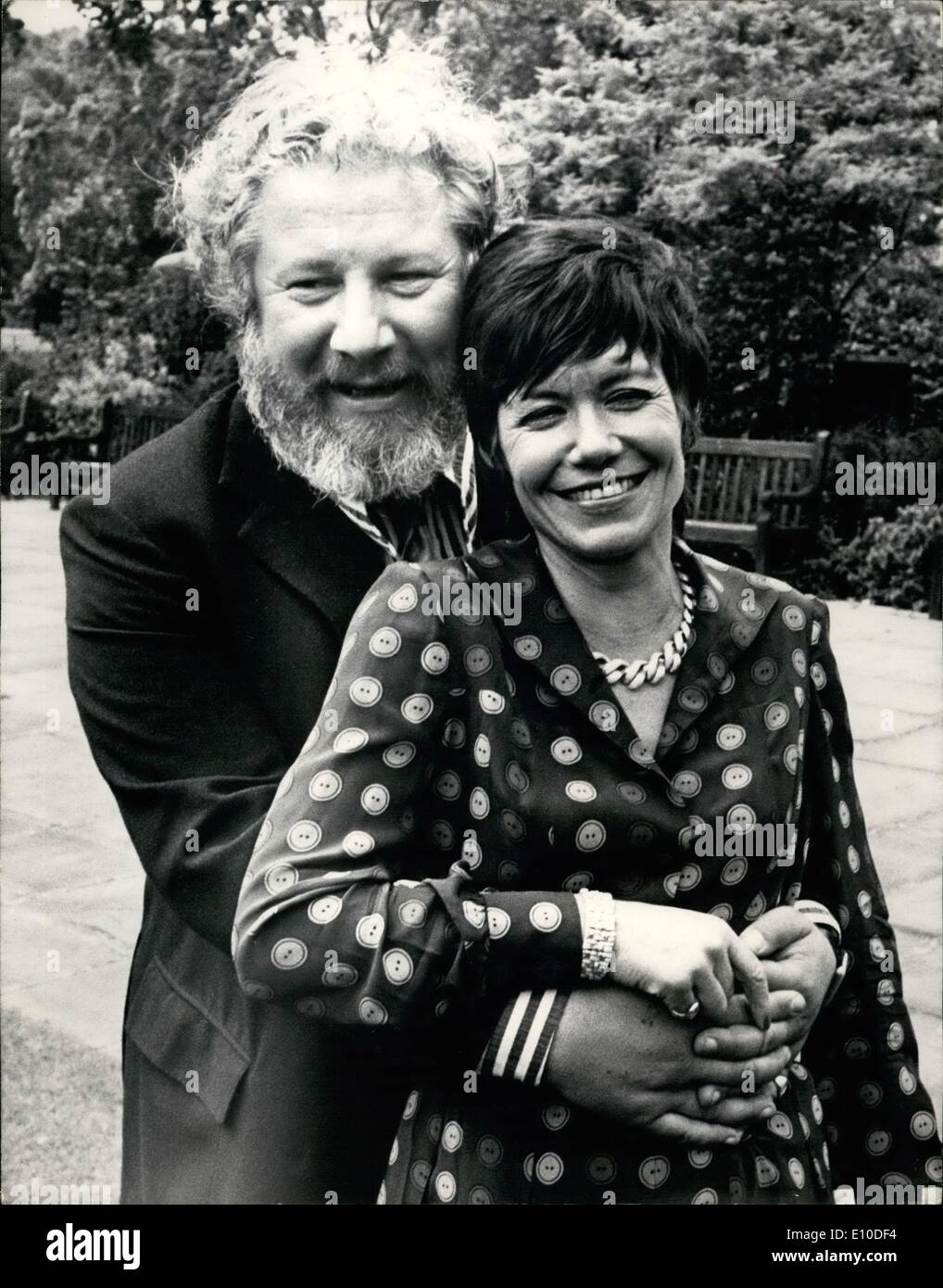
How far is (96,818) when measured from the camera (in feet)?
9.66

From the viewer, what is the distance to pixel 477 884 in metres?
1.59

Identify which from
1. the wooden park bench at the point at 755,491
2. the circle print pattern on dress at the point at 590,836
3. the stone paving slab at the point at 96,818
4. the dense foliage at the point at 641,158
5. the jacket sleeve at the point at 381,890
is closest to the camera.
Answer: the jacket sleeve at the point at 381,890

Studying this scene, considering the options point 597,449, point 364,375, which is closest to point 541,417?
point 597,449

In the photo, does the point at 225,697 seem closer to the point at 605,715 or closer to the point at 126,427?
the point at 605,715

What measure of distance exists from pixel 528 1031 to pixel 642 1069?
15 centimetres

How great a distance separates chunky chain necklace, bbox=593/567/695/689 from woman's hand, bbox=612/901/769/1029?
291 millimetres

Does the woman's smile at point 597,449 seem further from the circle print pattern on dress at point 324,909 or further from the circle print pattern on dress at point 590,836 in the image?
the circle print pattern on dress at point 324,909

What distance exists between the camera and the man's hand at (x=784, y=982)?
62.3 inches

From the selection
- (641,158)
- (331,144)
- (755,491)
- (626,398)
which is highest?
(641,158)

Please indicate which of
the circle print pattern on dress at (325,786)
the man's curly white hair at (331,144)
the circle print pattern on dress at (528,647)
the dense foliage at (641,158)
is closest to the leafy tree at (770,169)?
the dense foliage at (641,158)

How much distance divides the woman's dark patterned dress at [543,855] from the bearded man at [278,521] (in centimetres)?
31
